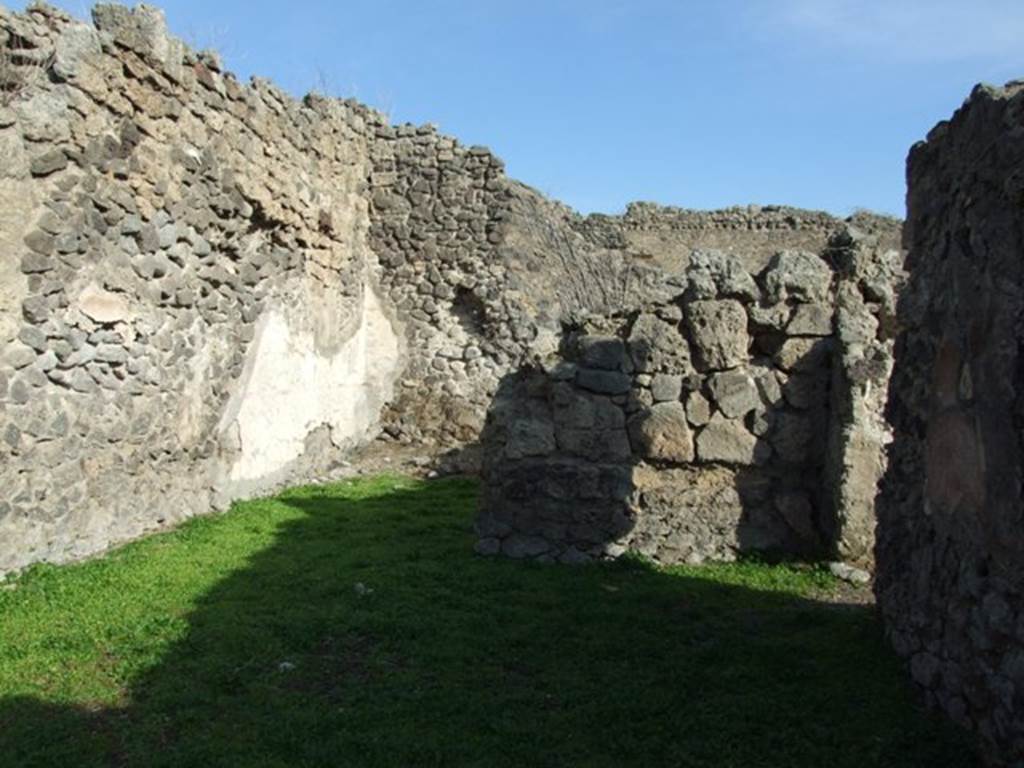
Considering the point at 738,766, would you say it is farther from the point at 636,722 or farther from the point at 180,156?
the point at 180,156

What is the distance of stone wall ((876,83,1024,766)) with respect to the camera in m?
3.11

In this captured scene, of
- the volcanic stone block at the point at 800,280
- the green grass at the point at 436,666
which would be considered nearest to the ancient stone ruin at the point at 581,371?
the volcanic stone block at the point at 800,280

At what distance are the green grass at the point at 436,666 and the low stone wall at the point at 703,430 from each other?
33 centimetres

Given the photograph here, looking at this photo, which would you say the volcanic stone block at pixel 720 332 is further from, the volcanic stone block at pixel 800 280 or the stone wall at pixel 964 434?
the stone wall at pixel 964 434

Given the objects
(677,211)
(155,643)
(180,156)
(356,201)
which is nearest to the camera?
(155,643)

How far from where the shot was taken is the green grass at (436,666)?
11.2ft

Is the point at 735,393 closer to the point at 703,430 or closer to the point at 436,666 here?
the point at 703,430

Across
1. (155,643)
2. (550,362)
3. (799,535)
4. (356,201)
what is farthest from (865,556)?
(356,201)

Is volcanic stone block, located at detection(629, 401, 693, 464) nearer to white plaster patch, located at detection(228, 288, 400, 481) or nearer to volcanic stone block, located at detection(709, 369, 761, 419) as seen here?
volcanic stone block, located at detection(709, 369, 761, 419)

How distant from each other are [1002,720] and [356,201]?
9.53 m

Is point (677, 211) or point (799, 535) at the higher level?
point (677, 211)

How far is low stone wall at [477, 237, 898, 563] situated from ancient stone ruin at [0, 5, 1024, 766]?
1cm

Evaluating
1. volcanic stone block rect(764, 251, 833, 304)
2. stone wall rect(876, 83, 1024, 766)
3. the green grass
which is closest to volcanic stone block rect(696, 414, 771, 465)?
the green grass

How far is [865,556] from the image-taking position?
5.73 metres
